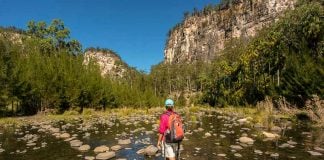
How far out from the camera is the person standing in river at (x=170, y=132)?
9.53 metres

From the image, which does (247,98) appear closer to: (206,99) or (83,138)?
(206,99)

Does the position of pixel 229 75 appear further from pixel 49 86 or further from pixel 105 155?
pixel 105 155

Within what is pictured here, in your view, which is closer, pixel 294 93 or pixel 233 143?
pixel 233 143

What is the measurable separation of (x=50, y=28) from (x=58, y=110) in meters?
37.0

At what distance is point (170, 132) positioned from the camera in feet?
31.4

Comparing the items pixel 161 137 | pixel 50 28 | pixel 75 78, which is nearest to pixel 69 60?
pixel 75 78

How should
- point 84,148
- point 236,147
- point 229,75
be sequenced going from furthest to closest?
point 229,75, point 84,148, point 236,147

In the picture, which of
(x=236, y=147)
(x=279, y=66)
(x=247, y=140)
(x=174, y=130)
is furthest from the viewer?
(x=279, y=66)

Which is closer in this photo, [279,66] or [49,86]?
[49,86]

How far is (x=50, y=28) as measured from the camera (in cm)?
7456

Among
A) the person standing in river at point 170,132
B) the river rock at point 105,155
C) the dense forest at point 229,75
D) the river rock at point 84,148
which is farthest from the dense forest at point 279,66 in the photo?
the person standing in river at point 170,132

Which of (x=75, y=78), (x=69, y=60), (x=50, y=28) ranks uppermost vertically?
(x=50, y=28)

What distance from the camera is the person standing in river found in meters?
9.53

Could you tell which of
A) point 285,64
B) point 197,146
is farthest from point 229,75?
point 197,146
